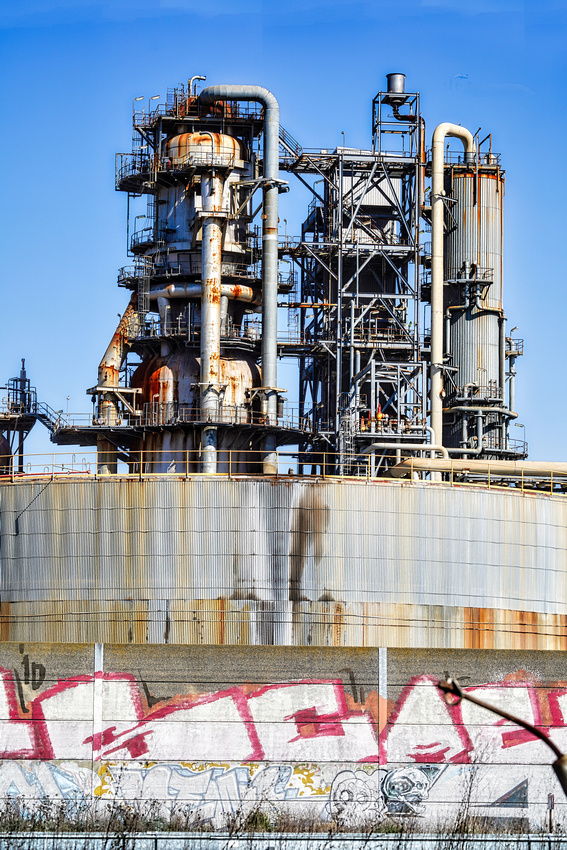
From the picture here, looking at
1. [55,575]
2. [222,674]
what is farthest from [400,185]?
[222,674]

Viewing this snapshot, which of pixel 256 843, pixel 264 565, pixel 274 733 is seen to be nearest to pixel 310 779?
pixel 274 733

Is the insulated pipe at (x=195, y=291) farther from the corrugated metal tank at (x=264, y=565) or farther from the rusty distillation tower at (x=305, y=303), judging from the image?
the corrugated metal tank at (x=264, y=565)

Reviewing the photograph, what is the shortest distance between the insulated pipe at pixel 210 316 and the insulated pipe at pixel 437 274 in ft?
30.9

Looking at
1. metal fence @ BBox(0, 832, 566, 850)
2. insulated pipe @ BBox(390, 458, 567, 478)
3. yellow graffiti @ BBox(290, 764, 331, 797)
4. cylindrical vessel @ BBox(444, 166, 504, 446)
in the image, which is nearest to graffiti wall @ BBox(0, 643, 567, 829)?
yellow graffiti @ BBox(290, 764, 331, 797)

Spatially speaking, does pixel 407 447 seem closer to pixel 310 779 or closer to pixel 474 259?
pixel 474 259

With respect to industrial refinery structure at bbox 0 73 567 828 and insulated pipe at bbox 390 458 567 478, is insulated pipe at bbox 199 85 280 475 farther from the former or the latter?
insulated pipe at bbox 390 458 567 478

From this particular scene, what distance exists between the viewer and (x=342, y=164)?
55.2 metres

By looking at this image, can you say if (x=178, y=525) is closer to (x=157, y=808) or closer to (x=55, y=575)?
(x=55, y=575)

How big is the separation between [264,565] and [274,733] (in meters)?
17.3

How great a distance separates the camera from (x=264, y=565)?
41781 mm

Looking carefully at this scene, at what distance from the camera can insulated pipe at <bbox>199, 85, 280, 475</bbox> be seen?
52062 mm

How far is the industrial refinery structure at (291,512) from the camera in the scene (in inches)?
954

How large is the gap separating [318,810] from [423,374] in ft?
107

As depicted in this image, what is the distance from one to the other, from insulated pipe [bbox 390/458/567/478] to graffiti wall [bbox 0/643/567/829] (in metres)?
21.4
